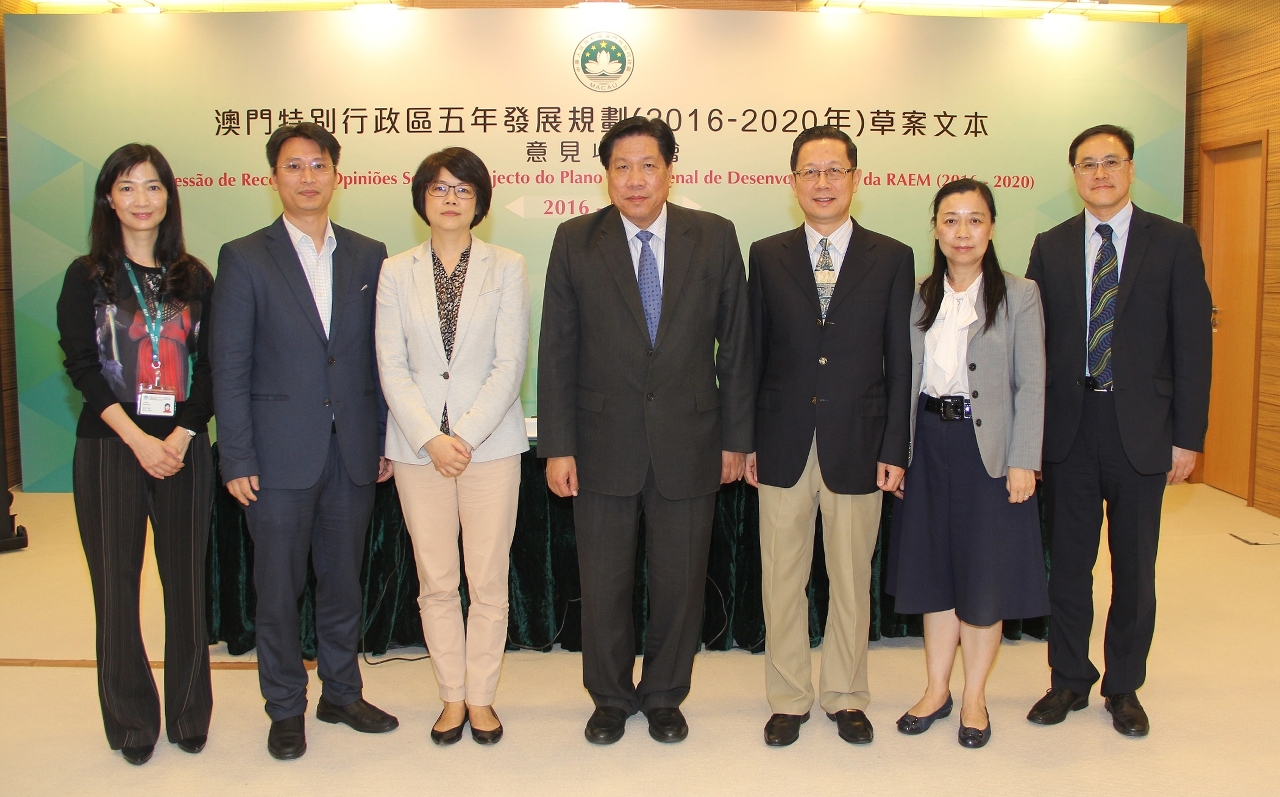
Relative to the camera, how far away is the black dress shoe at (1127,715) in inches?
109

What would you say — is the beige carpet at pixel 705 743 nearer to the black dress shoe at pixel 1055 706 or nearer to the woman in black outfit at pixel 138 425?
the black dress shoe at pixel 1055 706

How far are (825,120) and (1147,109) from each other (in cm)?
218

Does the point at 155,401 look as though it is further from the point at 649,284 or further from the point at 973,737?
the point at 973,737

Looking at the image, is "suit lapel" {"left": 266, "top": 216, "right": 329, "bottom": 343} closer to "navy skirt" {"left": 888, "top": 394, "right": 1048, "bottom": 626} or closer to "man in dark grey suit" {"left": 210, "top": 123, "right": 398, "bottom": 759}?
"man in dark grey suit" {"left": 210, "top": 123, "right": 398, "bottom": 759}

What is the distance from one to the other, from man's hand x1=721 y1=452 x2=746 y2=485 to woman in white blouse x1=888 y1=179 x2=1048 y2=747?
0.52 m

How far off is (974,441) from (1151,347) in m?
0.68

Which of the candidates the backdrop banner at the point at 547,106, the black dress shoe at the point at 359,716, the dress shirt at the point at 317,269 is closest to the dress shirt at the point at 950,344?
the dress shirt at the point at 317,269

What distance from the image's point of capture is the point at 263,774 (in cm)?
258

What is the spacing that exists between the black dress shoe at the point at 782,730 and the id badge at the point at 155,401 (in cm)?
198

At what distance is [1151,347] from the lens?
8.98ft

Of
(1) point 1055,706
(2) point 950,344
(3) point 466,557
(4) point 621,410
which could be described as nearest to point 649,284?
(4) point 621,410

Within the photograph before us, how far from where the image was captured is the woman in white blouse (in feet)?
8.42

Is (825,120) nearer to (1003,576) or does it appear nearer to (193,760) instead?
(1003,576)

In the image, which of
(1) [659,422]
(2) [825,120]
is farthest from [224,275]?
(2) [825,120]
